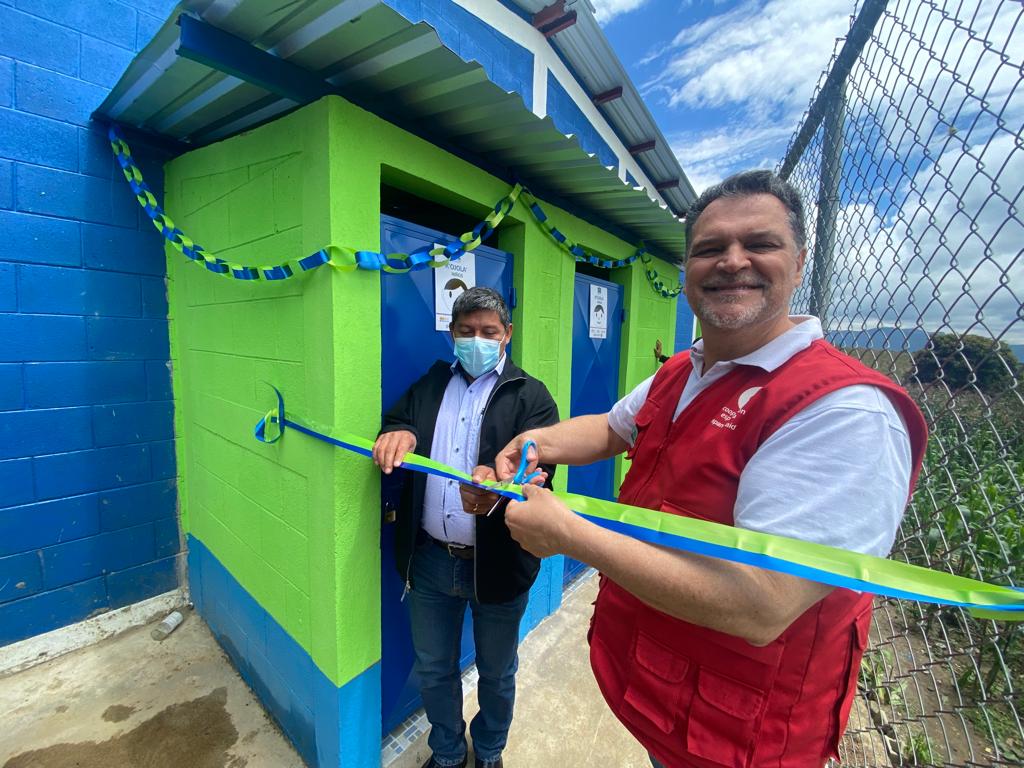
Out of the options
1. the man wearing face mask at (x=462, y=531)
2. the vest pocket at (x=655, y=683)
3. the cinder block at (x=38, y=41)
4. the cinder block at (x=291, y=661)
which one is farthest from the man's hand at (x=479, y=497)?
the cinder block at (x=38, y=41)

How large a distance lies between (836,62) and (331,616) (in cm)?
302

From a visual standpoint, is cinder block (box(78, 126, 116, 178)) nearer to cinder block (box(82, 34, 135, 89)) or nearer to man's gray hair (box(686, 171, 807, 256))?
cinder block (box(82, 34, 135, 89))

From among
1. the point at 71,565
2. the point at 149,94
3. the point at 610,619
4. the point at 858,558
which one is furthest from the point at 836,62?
the point at 71,565

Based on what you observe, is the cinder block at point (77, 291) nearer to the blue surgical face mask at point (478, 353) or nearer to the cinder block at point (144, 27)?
the cinder block at point (144, 27)

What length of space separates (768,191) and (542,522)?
3.43 ft

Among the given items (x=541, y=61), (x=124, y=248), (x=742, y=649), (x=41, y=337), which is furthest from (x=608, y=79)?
(x=742, y=649)

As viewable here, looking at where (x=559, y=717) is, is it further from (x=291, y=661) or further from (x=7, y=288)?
(x=7, y=288)

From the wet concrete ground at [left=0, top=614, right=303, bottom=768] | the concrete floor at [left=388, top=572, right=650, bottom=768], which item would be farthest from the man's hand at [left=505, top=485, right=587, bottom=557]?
the wet concrete ground at [left=0, top=614, right=303, bottom=768]

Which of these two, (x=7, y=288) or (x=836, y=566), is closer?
(x=836, y=566)

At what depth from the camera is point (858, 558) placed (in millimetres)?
819

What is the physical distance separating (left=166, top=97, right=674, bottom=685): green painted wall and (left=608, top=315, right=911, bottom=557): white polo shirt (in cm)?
147

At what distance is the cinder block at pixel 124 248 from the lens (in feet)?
8.28

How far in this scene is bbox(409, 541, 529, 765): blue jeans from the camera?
74.7 inches

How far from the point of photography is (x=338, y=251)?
163 cm
